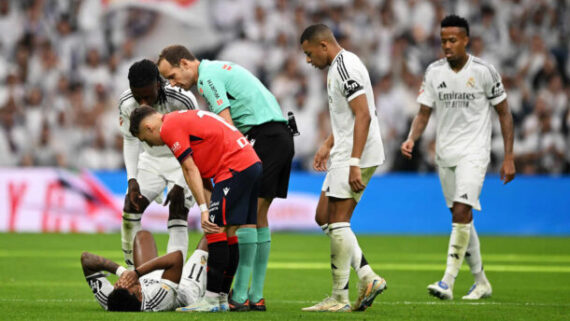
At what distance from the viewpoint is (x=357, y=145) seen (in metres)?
6.90

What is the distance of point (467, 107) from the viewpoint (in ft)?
27.9

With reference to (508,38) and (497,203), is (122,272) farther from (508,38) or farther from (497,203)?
(508,38)

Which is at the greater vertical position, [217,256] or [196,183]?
[196,183]

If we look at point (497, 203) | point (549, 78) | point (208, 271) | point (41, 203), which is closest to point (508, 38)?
point (549, 78)

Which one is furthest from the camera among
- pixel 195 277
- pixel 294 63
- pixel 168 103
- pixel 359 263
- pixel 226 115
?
pixel 294 63

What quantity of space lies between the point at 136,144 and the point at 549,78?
1206 cm

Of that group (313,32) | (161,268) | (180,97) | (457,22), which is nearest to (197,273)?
(161,268)

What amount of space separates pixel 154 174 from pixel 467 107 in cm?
297

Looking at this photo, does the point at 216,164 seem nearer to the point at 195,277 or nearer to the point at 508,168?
the point at 195,277

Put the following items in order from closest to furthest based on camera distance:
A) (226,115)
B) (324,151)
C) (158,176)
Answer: (226,115)
(324,151)
(158,176)

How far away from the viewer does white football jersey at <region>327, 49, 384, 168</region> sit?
6992mm

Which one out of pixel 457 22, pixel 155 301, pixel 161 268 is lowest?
pixel 155 301

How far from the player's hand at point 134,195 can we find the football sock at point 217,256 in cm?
186

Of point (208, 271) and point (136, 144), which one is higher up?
point (136, 144)
